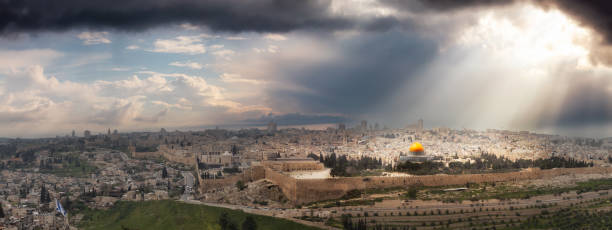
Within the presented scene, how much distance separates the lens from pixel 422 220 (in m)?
31.0

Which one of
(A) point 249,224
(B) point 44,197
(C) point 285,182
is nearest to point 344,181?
(C) point 285,182

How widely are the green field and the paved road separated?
228cm

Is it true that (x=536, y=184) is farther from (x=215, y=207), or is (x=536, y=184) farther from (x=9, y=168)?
(x=9, y=168)

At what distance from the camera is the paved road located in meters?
46.6

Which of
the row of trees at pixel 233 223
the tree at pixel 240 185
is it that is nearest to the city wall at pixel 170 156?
the tree at pixel 240 185

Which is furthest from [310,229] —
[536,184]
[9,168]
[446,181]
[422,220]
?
[9,168]

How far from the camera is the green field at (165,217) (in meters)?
32.8

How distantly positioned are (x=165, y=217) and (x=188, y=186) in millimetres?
16200

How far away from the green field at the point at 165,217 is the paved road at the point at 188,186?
7.46ft

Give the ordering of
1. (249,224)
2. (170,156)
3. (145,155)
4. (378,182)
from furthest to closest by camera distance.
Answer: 1. (145,155)
2. (170,156)
3. (378,182)
4. (249,224)

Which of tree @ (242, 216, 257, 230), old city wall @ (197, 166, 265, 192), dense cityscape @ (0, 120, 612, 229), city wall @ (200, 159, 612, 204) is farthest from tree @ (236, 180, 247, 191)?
tree @ (242, 216, 257, 230)

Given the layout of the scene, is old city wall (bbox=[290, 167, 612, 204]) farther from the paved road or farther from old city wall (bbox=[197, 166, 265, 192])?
the paved road

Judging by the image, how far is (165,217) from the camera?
38.8m

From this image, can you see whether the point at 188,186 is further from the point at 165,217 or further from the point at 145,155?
the point at 145,155
